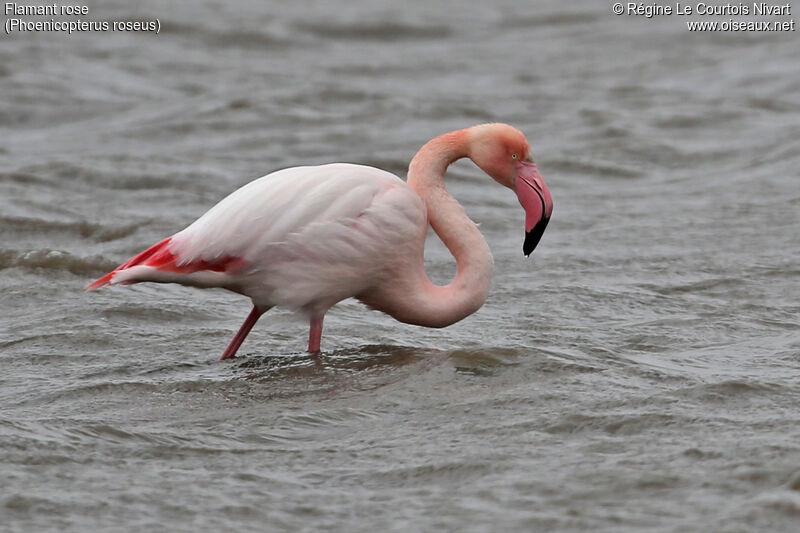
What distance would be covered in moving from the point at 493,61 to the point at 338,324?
391 inches

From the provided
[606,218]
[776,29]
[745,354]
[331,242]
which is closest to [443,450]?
[331,242]

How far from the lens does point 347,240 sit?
5836mm

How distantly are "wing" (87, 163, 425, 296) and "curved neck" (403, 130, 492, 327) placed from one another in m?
0.32

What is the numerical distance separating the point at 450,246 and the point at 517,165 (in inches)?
20.7

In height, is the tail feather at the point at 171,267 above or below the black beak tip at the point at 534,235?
below

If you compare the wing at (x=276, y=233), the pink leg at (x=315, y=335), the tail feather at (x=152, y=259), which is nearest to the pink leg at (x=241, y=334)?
the pink leg at (x=315, y=335)

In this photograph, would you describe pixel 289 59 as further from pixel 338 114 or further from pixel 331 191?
Answer: pixel 331 191

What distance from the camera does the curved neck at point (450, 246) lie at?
6.08 m

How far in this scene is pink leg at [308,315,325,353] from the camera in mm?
6172

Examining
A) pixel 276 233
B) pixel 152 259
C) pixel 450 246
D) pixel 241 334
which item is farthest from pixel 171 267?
pixel 450 246

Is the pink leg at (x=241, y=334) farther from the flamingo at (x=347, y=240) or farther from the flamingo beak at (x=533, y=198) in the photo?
the flamingo beak at (x=533, y=198)

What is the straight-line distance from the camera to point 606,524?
4.23 m

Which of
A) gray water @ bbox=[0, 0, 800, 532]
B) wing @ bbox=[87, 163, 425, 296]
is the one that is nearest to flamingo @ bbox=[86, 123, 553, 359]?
wing @ bbox=[87, 163, 425, 296]

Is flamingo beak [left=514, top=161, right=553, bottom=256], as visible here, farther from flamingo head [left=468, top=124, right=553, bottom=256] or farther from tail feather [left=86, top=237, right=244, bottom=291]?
tail feather [left=86, top=237, right=244, bottom=291]
